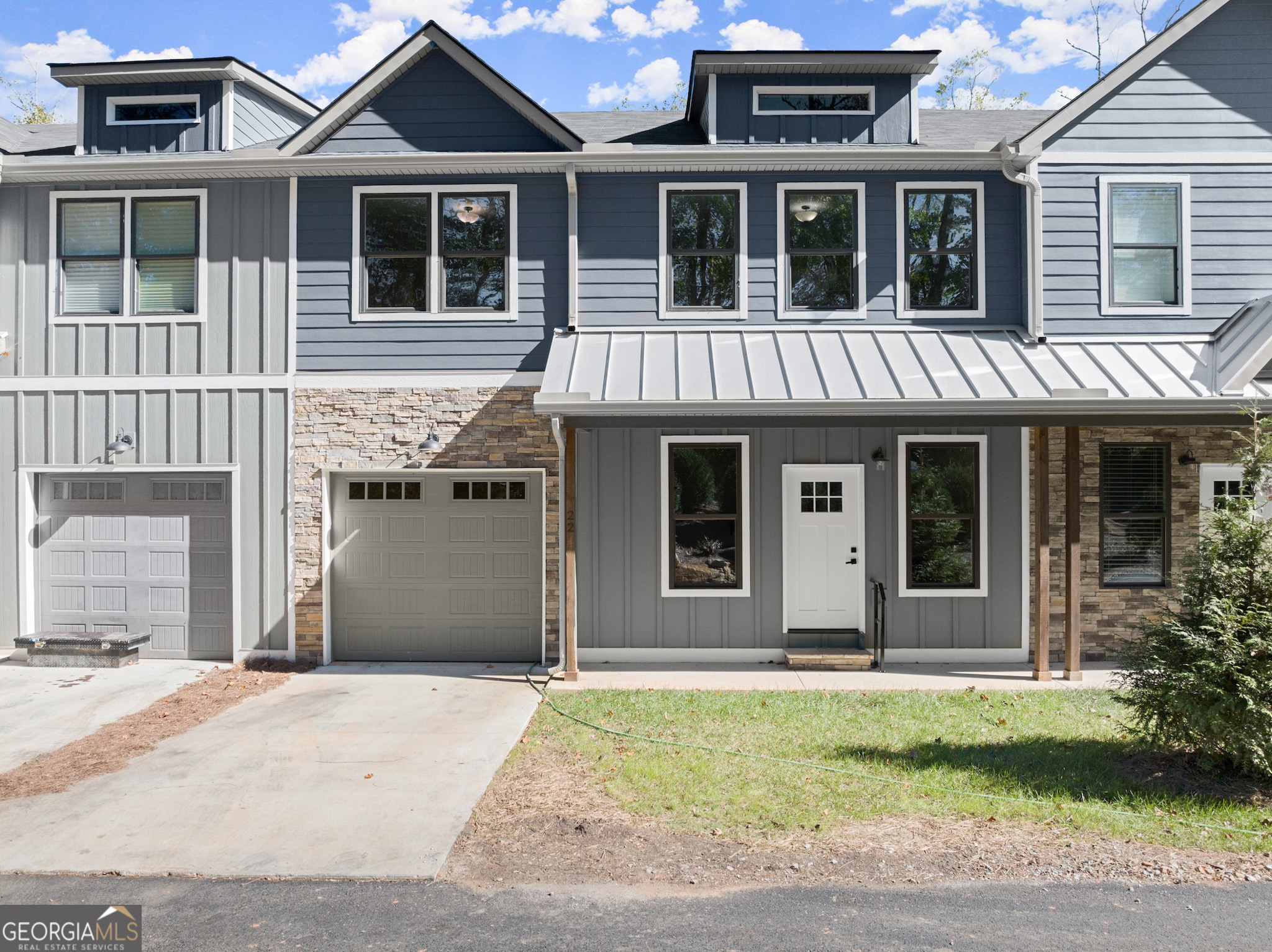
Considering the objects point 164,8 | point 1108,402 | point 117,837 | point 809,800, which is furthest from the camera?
point 164,8

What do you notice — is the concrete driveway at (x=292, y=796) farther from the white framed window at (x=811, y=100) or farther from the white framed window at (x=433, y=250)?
the white framed window at (x=811, y=100)

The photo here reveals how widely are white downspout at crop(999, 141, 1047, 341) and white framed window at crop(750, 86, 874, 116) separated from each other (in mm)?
1869

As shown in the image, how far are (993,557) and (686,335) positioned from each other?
4381 millimetres

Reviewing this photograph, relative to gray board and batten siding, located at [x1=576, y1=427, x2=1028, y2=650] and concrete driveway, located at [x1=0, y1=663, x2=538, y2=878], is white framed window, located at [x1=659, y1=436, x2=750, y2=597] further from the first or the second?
concrete driveway, located at [x1=0, y1=663, x2=538, y2=878]

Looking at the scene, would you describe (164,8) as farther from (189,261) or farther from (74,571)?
(74,571)

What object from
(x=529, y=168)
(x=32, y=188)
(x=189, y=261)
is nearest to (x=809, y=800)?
(x=529, y=168)

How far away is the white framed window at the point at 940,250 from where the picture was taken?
9820 millimetres

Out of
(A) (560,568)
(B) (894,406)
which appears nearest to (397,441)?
(A) (560,568)

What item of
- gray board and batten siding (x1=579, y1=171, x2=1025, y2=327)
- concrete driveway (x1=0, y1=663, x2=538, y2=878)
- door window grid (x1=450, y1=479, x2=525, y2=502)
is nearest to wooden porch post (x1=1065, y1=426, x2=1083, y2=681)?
gray board and batten siding (x1=579, y1=171, x2=1025, y2=327)

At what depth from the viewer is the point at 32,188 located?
990cm

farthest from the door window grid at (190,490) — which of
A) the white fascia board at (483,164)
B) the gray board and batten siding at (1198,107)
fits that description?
the gray board and batten siding at (1198,107)

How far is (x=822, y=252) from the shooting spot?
9.84 m

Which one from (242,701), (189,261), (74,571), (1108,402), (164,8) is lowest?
(242,701)

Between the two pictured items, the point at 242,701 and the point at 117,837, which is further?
the point at 242,701
